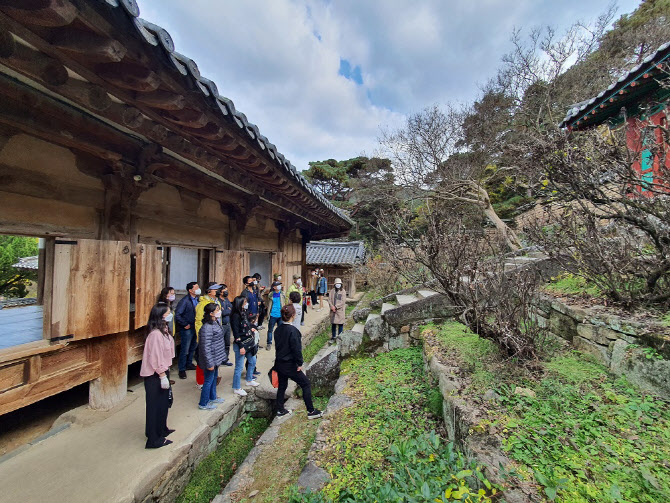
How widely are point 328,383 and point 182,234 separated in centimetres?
360

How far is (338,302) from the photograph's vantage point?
6805 millimetres

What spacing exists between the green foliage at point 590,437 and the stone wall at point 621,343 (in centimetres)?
13

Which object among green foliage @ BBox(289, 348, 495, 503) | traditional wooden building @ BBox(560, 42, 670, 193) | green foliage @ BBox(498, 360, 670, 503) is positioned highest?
traditional wooden building @ BBox(560, 42, 670, 193)

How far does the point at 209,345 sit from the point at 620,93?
8670mm

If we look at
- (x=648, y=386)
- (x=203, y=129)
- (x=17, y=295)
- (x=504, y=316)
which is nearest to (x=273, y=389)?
(x=504, y=316)

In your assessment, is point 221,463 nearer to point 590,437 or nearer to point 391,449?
point 391,449

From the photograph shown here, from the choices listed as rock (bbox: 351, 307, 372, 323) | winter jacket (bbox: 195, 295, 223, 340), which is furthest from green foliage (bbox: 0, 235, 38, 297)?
rock (bbox: 351, 307, 372, 323)

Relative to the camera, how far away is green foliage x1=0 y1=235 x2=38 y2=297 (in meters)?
10.4

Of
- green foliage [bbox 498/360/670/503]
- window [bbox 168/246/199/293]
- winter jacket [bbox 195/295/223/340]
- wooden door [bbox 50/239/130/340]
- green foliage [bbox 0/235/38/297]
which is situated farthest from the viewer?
green foliage [bbox 0/235/38/297]

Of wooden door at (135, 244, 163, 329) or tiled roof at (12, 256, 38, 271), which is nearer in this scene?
wooden door at (135, 244, 163, 329)

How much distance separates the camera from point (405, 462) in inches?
81.7

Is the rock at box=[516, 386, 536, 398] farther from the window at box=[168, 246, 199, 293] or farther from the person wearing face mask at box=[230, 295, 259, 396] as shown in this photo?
the window at box=[168, 246, 199, 293]

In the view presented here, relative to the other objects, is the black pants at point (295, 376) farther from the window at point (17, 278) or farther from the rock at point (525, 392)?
the window at point (17, 278)

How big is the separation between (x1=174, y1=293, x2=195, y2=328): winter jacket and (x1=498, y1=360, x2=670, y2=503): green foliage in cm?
468
